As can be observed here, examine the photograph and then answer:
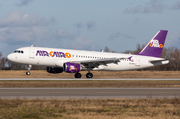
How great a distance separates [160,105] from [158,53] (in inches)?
1388

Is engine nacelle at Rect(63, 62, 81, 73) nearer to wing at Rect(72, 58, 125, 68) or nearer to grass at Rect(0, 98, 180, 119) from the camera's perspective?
wing at Rect(72, 58, 125, 68)

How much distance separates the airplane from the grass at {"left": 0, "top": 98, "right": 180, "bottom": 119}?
24.5m

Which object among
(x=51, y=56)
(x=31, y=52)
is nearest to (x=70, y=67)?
(x=51, y=56)

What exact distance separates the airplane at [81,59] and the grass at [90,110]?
80.5 feet

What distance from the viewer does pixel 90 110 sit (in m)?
13.3

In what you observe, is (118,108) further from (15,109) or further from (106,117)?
(15,109)

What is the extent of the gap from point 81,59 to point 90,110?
30399mm

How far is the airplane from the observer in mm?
40969

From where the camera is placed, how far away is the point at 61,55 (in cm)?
4203

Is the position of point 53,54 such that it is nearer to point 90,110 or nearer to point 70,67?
point 70,67

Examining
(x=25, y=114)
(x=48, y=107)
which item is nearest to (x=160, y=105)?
(x=48, y=107)

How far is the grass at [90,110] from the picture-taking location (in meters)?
11.9

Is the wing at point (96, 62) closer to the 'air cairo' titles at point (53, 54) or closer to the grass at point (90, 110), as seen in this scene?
the 'air cairo' titles at point (53, 54)

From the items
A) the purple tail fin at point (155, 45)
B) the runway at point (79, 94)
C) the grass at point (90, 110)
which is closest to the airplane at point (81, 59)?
the purple tail fin at point (155, 45)
